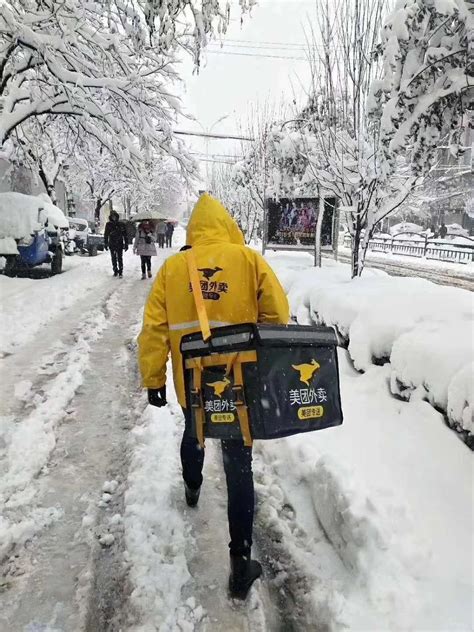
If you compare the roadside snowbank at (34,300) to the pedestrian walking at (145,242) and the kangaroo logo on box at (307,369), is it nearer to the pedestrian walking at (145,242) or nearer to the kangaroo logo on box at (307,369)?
the pedestrian walking at (145,242)

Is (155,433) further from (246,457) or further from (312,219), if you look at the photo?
(312,219)

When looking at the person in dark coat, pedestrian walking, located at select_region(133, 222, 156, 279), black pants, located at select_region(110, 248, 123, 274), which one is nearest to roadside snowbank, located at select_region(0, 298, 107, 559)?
pedestrian walking, located at select_region(133, 222, 156, 279)

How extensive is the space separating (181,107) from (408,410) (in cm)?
893

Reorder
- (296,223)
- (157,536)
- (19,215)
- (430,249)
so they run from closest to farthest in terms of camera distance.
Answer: (157,536) → (19,215) → (296,223) → (430,249)

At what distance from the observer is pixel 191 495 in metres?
2.81

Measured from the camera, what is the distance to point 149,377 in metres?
2.29

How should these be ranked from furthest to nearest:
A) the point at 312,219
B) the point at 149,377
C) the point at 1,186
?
the point at 1,186 < the point at 312,219 < the point at 149,377

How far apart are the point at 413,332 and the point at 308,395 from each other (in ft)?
5.99

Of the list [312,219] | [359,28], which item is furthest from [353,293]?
[312,219]

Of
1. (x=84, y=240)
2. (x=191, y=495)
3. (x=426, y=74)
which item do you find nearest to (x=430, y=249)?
(x=84, y=240)

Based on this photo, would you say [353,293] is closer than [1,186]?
Yes

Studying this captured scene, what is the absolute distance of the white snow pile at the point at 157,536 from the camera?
82.2 inches

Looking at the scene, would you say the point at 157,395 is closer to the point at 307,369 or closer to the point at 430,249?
the point at 307,369

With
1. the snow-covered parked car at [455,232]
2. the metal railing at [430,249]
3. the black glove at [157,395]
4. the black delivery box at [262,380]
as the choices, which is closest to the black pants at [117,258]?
the metal railing at [430,249]
